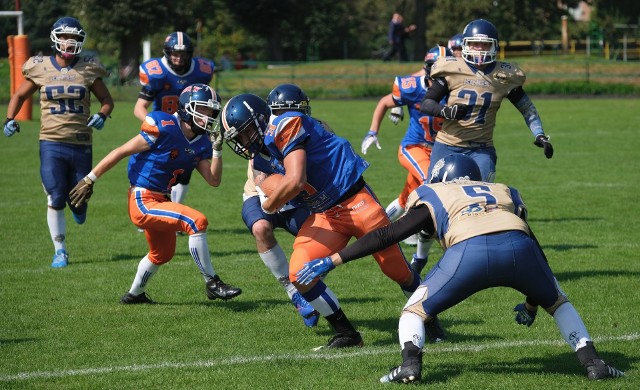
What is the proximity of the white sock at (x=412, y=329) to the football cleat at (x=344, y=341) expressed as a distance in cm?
101

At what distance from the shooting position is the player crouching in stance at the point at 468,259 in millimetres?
5090

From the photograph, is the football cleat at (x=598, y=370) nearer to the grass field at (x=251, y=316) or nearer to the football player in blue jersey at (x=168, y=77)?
the grass field at (x=251, y=316)

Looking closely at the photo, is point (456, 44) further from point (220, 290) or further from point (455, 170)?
point (455, 170)

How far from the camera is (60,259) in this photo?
A: 9.31m

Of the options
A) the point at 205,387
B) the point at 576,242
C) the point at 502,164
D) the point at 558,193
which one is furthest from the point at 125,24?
the point at 205,387

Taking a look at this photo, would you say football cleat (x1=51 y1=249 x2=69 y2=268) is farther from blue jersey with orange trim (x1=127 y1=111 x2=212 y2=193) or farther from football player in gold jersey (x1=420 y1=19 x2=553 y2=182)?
football player in gold jersey (x1=420 y1=19 x2=553 y2=182)

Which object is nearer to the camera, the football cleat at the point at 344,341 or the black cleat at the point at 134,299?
the football cleat at the point at 344,341

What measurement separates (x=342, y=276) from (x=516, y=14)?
49.0 metres

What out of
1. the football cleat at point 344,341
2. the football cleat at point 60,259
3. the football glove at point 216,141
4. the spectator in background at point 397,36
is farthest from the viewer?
the spectator in background at point 397,36

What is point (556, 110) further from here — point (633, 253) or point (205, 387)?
point (205, 387)

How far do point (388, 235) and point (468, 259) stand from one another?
449 millimetres

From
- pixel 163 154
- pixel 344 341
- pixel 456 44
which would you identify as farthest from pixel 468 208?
pixel 456 44

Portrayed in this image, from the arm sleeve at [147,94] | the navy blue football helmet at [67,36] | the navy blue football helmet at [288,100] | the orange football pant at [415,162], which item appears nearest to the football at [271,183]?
the navy blue football helmet at [288,100]

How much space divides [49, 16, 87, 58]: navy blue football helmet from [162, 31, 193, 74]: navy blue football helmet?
1.12m
